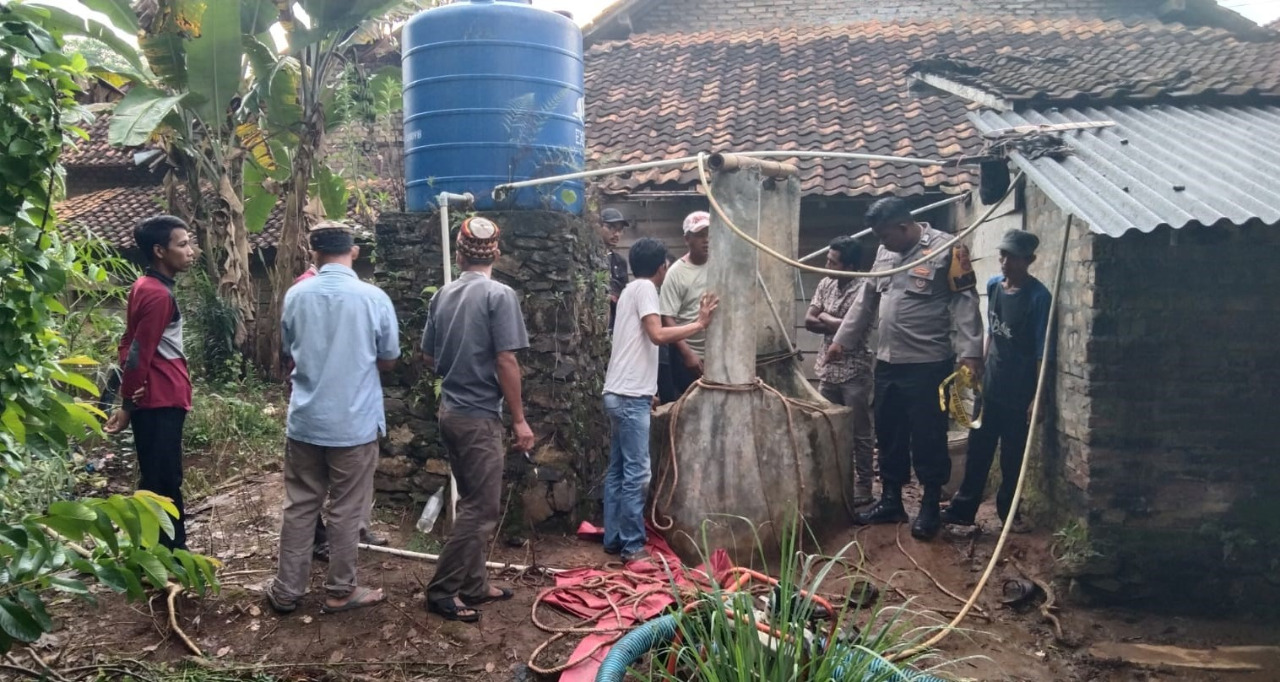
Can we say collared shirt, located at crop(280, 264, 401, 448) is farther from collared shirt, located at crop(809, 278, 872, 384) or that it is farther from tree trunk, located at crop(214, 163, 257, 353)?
tree trunk, located at crop(214, 163, 257, 353)

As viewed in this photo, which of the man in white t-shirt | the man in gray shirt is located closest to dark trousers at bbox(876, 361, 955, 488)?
the man in white t-shirt

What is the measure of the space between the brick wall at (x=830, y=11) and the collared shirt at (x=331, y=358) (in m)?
11.2

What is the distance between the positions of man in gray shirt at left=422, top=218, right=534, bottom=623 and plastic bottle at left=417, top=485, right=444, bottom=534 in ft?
3.26

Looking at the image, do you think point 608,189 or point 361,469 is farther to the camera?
point 608,189

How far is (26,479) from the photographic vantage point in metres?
5.01

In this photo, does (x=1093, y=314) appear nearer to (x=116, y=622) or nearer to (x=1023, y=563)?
(x=1023, y=563)

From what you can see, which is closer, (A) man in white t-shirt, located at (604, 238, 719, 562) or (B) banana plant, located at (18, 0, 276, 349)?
(A) man in white t-shirt, located at (604, 238, 719, 562)

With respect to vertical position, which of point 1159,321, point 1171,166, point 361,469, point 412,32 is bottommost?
point 361,469

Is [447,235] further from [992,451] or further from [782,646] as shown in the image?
[992,451]

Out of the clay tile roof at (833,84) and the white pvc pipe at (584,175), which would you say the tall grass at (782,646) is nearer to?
the white pvc pipe at (584,175)

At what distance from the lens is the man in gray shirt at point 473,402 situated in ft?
13.0

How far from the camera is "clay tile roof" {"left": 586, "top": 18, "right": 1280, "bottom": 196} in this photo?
341 inches

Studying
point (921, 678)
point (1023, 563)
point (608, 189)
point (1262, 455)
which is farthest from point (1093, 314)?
point (608, 189)

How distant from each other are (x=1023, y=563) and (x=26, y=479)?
18.0 feet
